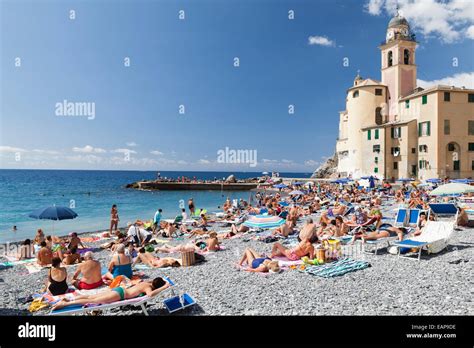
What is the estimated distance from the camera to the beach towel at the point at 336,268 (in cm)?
646

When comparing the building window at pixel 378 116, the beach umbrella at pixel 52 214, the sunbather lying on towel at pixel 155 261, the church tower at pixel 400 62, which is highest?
the church tower at pixel 400 62

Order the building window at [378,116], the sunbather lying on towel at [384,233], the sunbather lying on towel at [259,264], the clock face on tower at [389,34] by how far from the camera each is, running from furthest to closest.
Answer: the building window at [378,116] < the clock face on tower at [389,34] < the sunbather lying on towel at [384,233] < the sunbather lying on towel at [259,264]

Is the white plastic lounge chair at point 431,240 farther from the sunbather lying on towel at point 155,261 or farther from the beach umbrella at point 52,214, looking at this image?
the beach umbrella at point 52,214

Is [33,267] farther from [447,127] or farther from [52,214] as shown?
[447,127]

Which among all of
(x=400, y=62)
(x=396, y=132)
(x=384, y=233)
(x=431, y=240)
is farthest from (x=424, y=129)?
(x=431, y=240)

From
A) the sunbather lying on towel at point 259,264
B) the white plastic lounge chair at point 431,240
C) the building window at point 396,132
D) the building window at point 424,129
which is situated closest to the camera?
the sunbather lying on towel at point 259,264

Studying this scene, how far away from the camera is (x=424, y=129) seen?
110 feet

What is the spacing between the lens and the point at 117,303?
182 inches

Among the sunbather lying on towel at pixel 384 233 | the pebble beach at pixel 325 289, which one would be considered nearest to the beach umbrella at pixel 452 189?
the sunbather lying on towel at pixel 384 233

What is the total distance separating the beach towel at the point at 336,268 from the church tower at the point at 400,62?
35887 millimetres

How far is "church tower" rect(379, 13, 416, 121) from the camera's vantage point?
38219 millimetres

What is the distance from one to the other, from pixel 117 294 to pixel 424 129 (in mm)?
36166

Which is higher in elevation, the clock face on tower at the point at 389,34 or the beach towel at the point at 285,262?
the clock face on tower at the point at 389,34

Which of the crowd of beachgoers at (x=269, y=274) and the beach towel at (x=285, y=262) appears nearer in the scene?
the crowd of beachgoers at (x=269, y=274)
